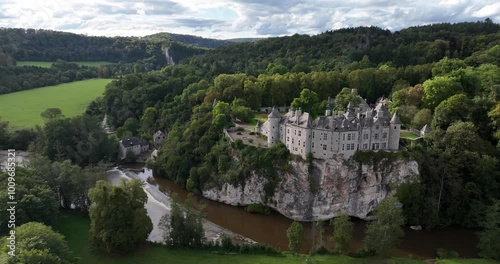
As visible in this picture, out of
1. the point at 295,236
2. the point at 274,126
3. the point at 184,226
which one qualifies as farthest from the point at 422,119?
the point at 184,226

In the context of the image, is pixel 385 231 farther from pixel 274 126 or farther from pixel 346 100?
pixel 346 100

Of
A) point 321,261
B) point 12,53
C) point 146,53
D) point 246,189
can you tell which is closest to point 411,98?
point 246,189

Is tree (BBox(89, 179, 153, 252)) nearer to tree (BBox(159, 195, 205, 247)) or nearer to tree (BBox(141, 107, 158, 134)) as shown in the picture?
tree (BBox(159, 195, 205, 247))

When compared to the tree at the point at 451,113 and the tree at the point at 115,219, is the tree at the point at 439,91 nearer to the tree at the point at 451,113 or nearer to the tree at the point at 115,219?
the tree at the point at 451,113

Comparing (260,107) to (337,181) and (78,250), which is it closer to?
(337,181)

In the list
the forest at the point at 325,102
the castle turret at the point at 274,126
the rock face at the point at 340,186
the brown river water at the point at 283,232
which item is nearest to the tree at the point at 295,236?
the brown river water at the point at 283,232
